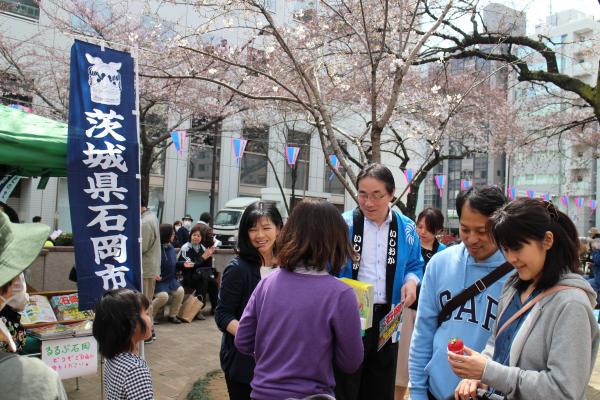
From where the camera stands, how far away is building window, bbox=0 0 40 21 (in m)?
18.4

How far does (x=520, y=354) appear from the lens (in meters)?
1.69

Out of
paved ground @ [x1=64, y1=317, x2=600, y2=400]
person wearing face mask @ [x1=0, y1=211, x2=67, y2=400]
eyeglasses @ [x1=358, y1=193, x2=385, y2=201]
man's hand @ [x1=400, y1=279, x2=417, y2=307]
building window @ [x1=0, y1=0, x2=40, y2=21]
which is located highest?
building window @ [x1=0, y1=0, x2=40, y2=21]

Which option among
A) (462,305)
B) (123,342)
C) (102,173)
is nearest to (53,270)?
(102,173)

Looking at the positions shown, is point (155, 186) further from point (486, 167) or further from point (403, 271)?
point (486, 167)

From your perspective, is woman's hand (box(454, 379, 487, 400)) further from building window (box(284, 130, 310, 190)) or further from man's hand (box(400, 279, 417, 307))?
building window (box(284, 130, 310, 190))

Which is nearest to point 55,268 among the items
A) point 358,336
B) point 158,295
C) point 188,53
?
point 158,295

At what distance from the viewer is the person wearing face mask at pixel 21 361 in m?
1.22

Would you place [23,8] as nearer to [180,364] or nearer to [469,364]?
[180,364]

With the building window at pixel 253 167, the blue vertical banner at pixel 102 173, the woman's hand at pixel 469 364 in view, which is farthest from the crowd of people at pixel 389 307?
the building window at pixel 253 167

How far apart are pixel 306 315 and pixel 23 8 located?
21290mm

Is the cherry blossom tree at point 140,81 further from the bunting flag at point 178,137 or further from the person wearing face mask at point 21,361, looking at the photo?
the person wearing face mask at point 21,361

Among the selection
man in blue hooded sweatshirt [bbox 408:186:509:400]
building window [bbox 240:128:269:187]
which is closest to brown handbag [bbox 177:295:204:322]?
man in blue hooded sweatshirt [bbox 408:186:509:400]

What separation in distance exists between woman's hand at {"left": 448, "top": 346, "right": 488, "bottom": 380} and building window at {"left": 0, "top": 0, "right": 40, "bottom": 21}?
68.3 feet

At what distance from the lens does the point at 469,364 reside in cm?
170
